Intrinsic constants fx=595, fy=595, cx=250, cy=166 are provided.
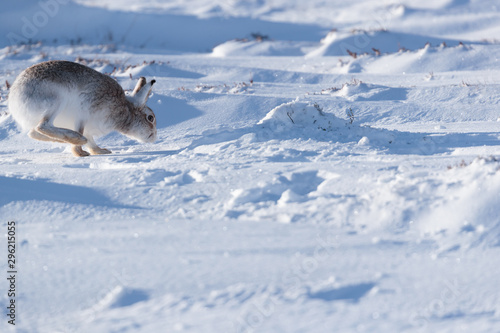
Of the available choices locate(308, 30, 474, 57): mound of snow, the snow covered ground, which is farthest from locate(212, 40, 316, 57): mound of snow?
the snow covered ground

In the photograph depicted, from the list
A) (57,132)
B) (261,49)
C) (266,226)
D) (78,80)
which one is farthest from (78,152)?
(261,49)

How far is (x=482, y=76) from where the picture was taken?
9203mm

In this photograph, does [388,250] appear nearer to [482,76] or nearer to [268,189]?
[268,189]

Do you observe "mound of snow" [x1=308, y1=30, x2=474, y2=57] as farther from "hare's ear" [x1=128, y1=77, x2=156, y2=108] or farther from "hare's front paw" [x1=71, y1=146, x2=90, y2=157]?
"hare's front paw" [x1=71, y1=146, x2=90, y2=157]

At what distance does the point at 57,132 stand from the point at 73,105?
300mm

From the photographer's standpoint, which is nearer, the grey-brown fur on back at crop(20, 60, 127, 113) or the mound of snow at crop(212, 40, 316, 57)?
the grey-brown fur on back at crop(20, 60, 127, 113)

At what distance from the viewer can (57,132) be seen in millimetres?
4957

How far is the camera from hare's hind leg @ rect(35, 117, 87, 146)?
4906mm

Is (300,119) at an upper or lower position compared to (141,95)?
lower

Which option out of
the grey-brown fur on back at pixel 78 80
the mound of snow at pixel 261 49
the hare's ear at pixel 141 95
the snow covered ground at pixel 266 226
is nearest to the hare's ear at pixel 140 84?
the hare's ear at pixel 141 95

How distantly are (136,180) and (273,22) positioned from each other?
20.0 meters

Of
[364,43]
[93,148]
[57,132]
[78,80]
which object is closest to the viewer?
[57,132]

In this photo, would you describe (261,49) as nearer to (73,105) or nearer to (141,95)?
(141,95)

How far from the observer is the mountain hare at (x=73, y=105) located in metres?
4.89
